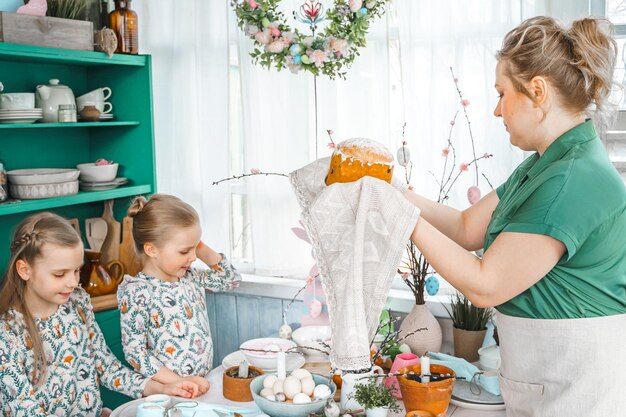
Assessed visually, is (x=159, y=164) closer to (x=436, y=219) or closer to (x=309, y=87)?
(x=309, y=87)

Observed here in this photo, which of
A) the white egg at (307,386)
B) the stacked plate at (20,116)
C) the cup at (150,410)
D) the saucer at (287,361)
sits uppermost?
the stacked plate at (20,116)

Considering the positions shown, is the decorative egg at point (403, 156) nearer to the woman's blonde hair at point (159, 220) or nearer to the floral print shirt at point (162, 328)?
the woman's blonde hair at point (159, 220)

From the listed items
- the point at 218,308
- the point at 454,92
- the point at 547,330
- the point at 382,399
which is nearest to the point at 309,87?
the point at 454,92

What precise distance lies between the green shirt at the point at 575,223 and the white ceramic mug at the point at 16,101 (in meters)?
2.02

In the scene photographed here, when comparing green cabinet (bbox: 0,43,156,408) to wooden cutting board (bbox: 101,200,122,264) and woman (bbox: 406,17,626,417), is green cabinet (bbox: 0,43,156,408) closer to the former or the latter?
wooden cutting board (bbox: 101,200,122,264)

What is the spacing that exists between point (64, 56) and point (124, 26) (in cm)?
36

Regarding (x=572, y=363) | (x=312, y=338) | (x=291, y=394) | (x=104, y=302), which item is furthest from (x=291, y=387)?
(x=104, y=302)

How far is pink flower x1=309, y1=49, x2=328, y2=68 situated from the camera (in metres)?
2.36

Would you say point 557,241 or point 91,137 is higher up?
point 91,137

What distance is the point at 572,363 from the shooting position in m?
1.39

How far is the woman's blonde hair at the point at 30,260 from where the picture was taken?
204 cm

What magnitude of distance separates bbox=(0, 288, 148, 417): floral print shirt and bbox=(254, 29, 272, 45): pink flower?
1012 millimetres

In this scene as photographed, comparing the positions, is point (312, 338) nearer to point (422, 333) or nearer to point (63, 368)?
point (422, 333)

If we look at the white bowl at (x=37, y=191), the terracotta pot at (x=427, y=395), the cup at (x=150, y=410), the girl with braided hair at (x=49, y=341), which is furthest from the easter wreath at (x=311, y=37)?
the cup at (x=150, y=410)
